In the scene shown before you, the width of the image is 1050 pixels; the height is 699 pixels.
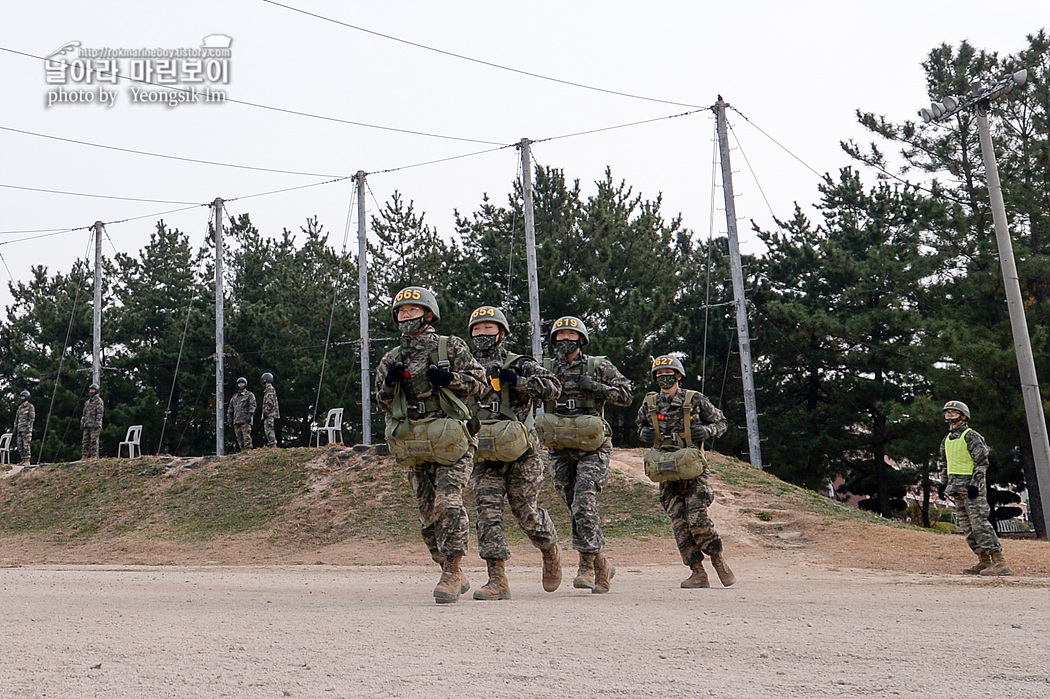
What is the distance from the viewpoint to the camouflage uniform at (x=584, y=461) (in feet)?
31.2

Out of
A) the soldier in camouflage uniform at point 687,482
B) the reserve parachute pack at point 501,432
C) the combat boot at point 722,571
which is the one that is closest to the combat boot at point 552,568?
the reserve parachute pack at point 501,432

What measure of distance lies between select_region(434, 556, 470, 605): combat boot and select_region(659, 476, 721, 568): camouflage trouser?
8.88 feet

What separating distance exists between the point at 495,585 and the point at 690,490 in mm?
2507

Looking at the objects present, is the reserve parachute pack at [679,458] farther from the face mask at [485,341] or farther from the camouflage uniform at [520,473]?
the face mask at [485,341]

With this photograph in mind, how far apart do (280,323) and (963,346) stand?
27.1 metres

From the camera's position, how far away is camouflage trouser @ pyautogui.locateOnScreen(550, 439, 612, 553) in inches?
374

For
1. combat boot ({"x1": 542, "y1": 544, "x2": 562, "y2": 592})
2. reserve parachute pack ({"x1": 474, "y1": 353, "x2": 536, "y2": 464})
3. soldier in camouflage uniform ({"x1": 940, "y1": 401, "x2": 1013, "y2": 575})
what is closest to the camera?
reserve parachute pack ({"x1": 474, "y1": 353, "x2": 536, "y2": 464})

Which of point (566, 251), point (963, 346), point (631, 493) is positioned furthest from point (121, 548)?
point (566, 251)

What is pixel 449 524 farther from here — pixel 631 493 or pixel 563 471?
pixel 631 493

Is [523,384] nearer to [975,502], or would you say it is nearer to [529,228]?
[975,502]

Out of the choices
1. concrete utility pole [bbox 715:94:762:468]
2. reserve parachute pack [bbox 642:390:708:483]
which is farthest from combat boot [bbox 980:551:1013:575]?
concrete utility pole [bbox 715:94:762:468]

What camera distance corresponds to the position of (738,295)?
27.9 m

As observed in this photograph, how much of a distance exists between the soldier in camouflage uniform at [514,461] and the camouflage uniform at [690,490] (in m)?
1.54

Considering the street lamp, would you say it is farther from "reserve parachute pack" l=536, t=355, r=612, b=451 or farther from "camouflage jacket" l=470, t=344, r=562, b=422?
"camouflage jacket" l=470, t=344, r=562, b=422
